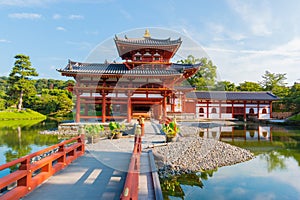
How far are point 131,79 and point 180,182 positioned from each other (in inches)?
494

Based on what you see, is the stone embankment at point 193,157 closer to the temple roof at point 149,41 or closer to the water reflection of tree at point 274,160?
the water reflection of tree at point 274,160

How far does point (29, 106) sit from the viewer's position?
46062mm

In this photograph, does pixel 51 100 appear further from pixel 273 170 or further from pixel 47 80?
pixel 47 80

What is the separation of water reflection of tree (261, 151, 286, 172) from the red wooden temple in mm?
8994

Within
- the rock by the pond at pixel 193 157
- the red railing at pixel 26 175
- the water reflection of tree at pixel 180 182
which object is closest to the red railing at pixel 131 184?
the red railing at pixel 26 175

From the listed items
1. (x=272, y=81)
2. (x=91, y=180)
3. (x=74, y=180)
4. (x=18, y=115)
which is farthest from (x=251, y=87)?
(x=74, y=180)

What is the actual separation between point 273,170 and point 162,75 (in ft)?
36.2

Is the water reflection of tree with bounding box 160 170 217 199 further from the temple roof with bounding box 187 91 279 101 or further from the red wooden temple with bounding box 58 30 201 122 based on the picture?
the temple roof with bounding box 187 91 279 101

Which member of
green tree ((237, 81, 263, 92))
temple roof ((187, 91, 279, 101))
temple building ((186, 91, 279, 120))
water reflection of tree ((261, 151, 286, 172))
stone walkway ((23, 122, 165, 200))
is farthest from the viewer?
green tree ((237, 81, 263, 92))

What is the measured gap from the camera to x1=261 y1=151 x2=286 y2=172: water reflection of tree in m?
11.2

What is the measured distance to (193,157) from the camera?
11.3 m

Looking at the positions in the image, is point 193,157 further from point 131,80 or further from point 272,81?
point 272,81

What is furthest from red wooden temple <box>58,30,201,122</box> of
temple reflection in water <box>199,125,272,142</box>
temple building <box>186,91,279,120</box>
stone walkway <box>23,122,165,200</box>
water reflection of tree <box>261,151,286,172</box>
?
temple building <box>186,91,279,120</box>

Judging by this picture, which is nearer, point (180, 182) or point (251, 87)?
point (180, 182)
